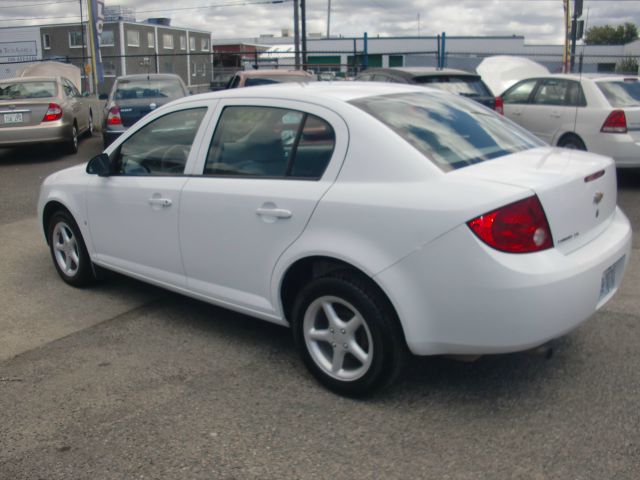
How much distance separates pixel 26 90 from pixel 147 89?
7.29 ft

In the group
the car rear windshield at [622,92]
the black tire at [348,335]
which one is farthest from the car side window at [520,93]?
the black tire at [348,335]

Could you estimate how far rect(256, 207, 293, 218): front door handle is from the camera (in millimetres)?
3738

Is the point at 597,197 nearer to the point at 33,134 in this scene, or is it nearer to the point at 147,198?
the point at 147,198

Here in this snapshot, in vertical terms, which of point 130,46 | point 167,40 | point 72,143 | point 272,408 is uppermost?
point 167,40

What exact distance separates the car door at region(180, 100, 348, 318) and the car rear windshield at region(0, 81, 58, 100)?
397 inches

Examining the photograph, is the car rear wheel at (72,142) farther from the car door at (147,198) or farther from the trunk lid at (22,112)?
the car door at (147,198)

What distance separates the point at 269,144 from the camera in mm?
4039

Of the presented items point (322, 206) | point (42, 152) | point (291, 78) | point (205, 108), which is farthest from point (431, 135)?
point (42, 152)

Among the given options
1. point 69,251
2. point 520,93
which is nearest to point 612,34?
point 520,93

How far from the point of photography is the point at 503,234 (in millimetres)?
3141

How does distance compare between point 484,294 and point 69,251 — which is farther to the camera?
point 69,251

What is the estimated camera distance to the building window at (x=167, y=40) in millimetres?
76912

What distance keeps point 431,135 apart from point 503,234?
2.58 feet

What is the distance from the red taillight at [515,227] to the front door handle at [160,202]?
2.06m
